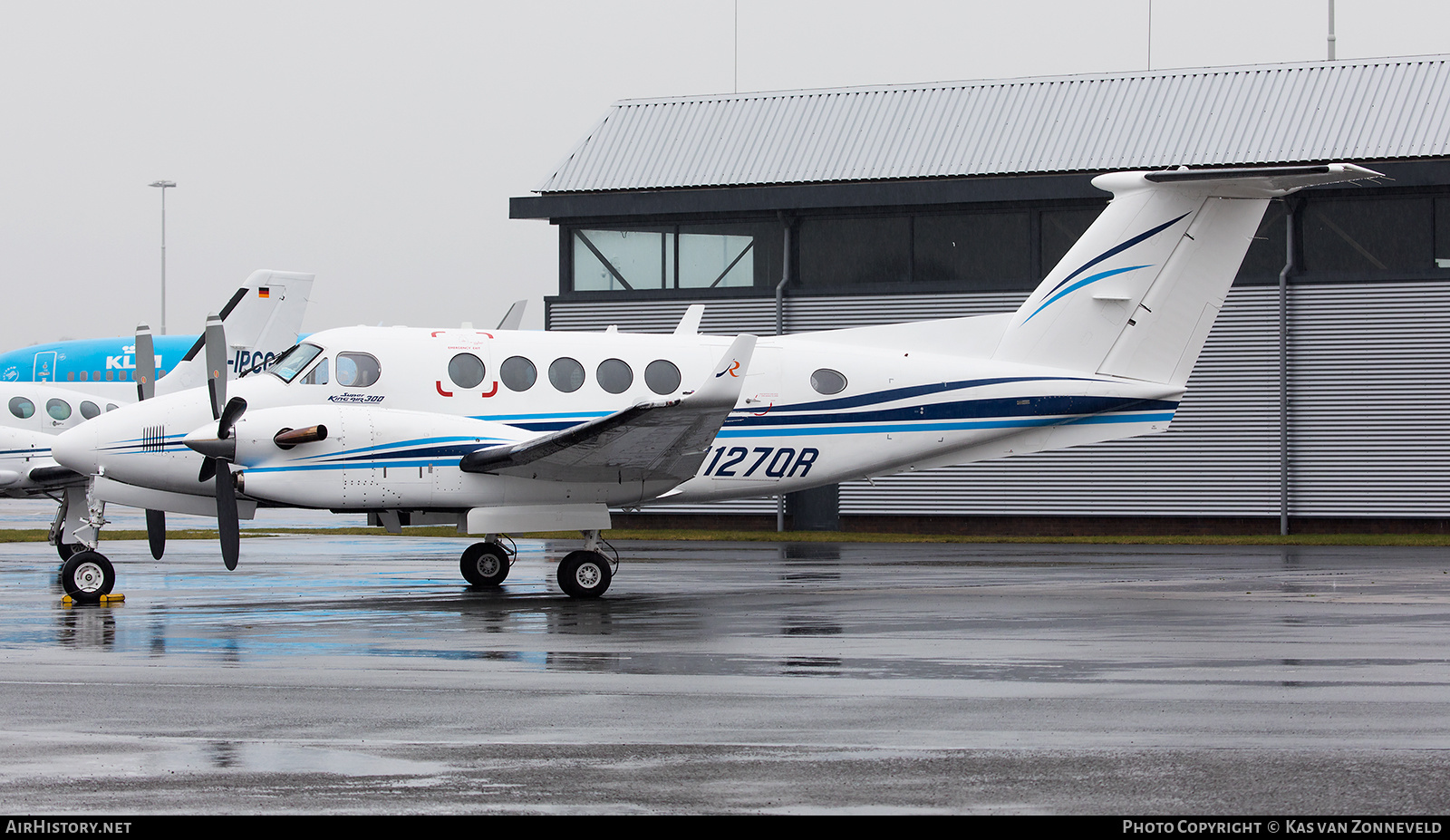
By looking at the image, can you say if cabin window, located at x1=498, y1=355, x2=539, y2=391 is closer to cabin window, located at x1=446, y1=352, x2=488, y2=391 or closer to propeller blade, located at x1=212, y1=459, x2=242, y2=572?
cabin window, located at x1=446, y1=352, x2=488, y2=391

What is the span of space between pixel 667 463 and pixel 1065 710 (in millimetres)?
8445

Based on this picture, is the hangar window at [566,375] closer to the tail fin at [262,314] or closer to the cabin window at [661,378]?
the cabin window at [661,378]

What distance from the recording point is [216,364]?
16.7 m

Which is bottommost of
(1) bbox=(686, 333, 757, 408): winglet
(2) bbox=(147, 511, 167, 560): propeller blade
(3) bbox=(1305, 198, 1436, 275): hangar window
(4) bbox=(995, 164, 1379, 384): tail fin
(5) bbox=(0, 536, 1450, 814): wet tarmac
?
(5) bbox=(0, 536, 1450, 814): wet tarmac

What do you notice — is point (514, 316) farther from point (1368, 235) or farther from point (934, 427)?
point (1368, 235)

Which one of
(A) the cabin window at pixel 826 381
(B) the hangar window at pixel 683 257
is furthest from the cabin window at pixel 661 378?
(B) the hangar window at pixel 683 257

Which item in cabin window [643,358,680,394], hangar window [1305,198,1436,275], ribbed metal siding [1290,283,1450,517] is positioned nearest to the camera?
cabin window [643,358,680,394]

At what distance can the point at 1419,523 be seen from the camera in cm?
2900

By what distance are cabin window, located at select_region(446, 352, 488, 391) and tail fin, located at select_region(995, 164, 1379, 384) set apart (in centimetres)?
633

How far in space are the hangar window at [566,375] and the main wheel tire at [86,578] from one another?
524cm

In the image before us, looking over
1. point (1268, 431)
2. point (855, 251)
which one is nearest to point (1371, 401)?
point (1268, 431)

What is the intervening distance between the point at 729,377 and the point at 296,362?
5.30 m

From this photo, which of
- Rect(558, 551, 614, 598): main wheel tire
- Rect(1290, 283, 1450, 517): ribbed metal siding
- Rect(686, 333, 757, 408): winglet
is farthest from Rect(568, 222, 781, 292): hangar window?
Rect(686, 333, 757, 408): winglet

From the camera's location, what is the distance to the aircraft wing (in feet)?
49.4
